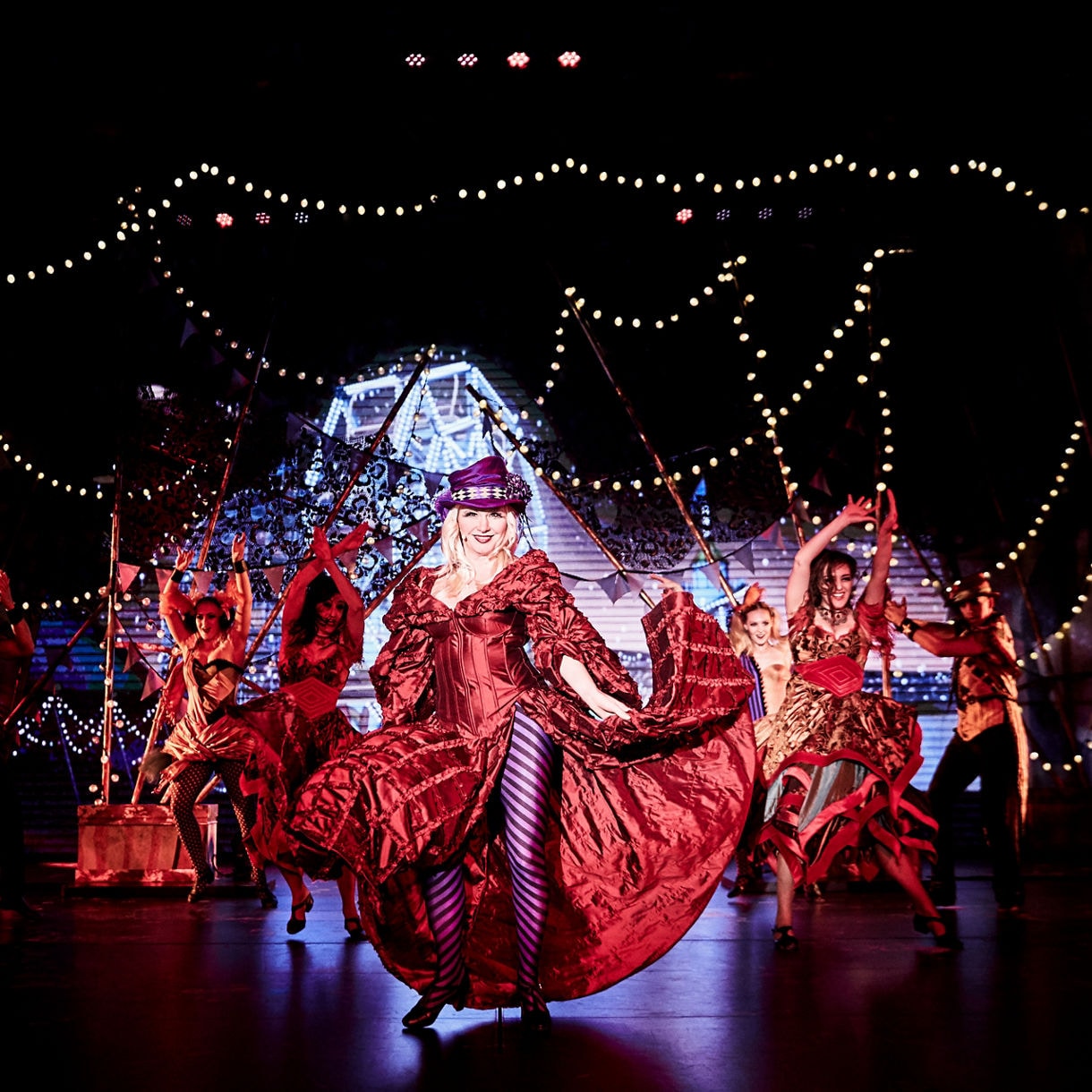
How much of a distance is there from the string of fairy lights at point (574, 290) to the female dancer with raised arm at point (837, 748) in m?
3.18

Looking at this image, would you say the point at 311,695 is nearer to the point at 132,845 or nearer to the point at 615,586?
the point at 132,845

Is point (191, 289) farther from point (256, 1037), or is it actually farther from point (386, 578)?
point (256, 1037)

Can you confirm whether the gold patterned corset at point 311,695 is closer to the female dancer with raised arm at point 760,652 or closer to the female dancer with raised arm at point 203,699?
the female dancer with raised arm at point 203,699

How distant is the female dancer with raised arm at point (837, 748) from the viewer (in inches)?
186

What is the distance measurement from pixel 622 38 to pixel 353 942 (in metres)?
5.75

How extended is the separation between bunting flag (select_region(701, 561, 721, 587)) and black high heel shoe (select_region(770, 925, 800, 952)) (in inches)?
141

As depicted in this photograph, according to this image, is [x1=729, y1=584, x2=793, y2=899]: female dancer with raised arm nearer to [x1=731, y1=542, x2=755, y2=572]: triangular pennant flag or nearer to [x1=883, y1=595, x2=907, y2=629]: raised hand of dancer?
[x1=883, y1=595, x2=907, y2=629]: raised hand of dancer

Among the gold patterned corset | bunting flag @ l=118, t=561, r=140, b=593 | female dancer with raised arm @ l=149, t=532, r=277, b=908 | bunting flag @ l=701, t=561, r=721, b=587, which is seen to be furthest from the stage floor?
bunting flag @ l=701, t=561, r=721, b=587

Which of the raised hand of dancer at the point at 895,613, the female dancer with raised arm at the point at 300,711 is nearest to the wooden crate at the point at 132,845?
the female dancer with raised arm at the point at 300,711

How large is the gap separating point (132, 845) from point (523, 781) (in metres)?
4.83

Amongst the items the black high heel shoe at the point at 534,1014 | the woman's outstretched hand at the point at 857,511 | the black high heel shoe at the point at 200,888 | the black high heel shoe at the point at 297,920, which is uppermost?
the woman's outstretched hand at the point at 857,511

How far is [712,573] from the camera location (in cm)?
880

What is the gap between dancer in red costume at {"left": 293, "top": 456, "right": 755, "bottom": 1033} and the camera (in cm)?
323

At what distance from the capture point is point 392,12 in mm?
7898
